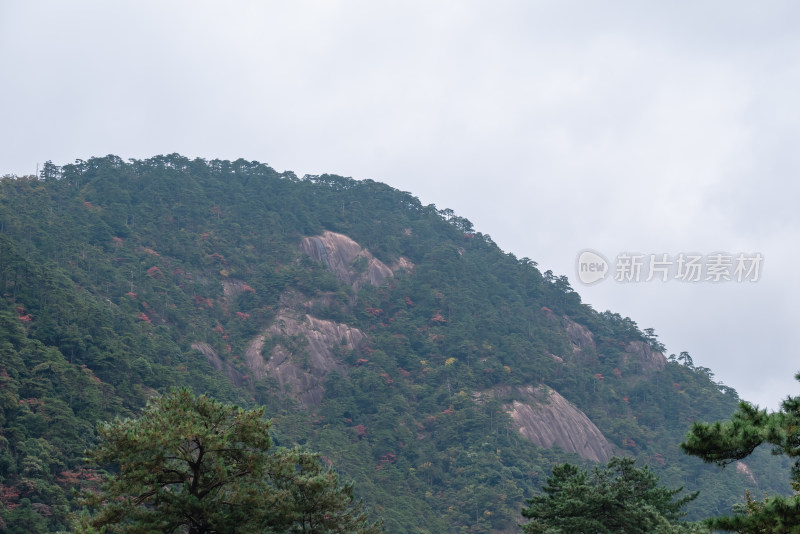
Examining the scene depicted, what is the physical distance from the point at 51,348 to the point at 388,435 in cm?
3231

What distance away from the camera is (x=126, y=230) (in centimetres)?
8181

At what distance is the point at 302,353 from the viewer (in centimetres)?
7800

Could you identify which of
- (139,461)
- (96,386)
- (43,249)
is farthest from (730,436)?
(43,249)

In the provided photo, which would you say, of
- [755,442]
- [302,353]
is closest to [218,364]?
[302,353]

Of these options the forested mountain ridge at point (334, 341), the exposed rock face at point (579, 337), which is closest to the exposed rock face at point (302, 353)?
the forested mountain ridge at point (334, 341)

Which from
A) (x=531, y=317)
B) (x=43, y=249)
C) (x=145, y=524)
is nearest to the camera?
(x=145, y=524)

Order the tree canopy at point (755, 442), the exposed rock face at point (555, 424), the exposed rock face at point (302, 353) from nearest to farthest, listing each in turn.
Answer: the tree canopy at point (755, 442), the exposed rock face at point (302, 353), the exposed rock face at point (555, 424)

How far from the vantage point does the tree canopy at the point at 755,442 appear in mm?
11156

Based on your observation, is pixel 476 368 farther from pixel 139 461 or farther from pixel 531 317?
pixel 139 461

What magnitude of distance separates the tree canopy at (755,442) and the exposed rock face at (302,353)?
213ft

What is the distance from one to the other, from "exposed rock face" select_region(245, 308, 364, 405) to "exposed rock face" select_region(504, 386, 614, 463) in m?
19.0

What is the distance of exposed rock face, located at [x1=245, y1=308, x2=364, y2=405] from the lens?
247 ft

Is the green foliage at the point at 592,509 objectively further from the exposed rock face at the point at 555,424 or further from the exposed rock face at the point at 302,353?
the exposed rock face at the point at 302,353

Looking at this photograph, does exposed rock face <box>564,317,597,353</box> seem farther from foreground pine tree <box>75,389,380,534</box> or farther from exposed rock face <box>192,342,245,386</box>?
foreground pine tree <box>75,389,380,534</box>
